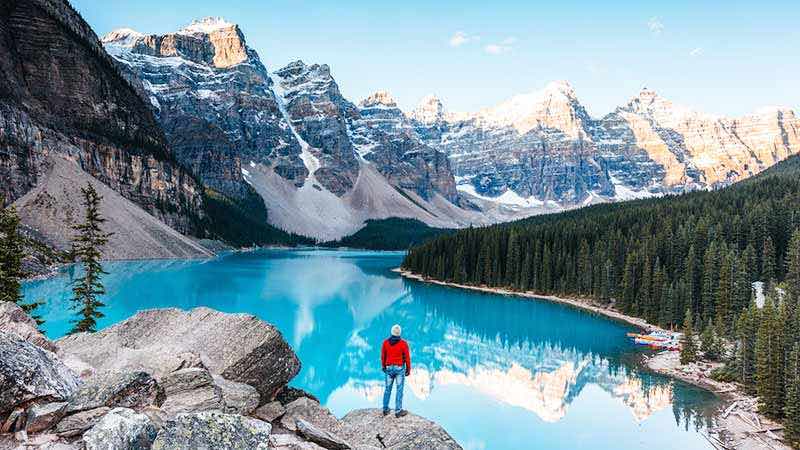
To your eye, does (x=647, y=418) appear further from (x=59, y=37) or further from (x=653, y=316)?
(x=59, y=37)

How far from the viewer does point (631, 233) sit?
88.1 m

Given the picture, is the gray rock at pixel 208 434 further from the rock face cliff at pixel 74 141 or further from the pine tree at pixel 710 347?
the rock face cliff at pixel 74 141

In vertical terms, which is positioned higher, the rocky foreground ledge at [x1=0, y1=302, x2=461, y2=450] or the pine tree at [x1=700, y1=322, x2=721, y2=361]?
the rocky foreground ledge at [x1=0, y1=302, x2=461, y2=450]

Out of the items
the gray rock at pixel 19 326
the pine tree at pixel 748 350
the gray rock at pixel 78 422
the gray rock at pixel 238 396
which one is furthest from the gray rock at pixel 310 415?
the pine tree at pixel 748 350

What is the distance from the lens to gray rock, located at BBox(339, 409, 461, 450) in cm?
1135

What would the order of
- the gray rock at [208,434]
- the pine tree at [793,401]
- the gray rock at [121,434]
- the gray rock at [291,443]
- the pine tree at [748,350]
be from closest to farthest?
the gray rock at [208,434]
the gray rock at [121,434]
the gray rock at [291,443]
the pine tree at [793,401]
the pine tree at [748,350]

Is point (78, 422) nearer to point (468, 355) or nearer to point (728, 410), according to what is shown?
point (728, 410)

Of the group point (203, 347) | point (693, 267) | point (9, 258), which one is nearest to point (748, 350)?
point (693, 267)

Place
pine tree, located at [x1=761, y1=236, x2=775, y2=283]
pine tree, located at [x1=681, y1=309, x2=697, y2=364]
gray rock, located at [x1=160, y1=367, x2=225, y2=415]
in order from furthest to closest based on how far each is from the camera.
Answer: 1. pine tree, located at [x1=761, y1=236, x2=775, y2=283]
2. pine tree, located at [x1=681, y1=309, x2=697, y2=364]
3. gray rock, located at [x1=160, y1=367, x2=225, y2=415]

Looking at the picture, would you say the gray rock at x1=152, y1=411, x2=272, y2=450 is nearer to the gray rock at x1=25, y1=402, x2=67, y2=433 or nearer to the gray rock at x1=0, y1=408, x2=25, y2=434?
the gray rock at x1=25, y1=402, x2=67, y2=433

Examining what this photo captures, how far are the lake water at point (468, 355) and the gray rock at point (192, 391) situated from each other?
1923cm

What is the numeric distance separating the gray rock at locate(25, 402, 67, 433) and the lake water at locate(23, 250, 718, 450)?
2198 cm

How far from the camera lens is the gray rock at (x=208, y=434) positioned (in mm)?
7254

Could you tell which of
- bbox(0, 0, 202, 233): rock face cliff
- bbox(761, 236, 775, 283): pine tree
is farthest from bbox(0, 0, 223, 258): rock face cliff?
bbox(761, 236, 775, 283): pine tree
